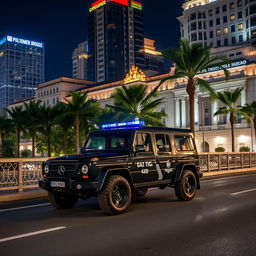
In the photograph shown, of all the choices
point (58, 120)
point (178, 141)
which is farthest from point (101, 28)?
point (178, 141)

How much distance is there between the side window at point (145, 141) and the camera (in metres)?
9.89

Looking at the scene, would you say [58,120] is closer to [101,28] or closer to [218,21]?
[218,21]

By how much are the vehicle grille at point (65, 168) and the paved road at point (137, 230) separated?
39.0 inches

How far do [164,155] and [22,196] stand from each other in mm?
5756

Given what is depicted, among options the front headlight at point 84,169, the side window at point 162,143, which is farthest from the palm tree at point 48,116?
the front headlight at point 84,169

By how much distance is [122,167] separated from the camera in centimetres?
916

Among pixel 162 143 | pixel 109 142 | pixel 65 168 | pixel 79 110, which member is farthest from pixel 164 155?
pixel 79 110

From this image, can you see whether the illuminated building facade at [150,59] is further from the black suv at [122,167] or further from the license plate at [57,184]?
the license plate at [57,184]

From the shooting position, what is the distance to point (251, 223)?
771 cm

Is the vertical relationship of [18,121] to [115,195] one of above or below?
above

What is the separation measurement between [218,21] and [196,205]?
113740 mm

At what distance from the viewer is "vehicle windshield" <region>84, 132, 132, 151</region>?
32.4ft

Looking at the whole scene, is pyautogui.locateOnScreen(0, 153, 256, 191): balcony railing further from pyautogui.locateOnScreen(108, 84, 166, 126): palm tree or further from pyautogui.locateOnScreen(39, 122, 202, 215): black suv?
pyautogui.locateOnScreen(108, 84, 166, 126): palm tree

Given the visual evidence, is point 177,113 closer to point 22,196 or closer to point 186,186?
point 22,196
